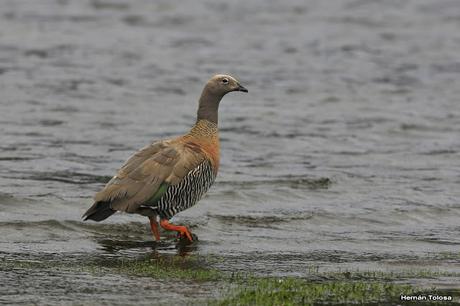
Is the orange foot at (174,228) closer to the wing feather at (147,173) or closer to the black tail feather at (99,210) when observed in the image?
the wing feather at (147,173)

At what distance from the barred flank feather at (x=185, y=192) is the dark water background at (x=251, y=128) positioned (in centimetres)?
44

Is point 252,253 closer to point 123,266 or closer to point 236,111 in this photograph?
point 123,266

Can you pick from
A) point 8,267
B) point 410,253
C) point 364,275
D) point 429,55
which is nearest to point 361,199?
point 410,253

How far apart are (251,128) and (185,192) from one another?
9123mm

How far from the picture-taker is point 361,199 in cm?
1552

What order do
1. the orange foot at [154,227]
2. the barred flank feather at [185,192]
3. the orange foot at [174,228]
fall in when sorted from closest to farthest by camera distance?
the barred flank feather at [185,192]
the orange foot at [174,228]
the orange foot at [154,227]

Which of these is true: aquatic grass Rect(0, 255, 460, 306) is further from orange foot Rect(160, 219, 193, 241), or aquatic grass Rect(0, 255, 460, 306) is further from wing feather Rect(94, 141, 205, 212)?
wing feather Rect(94, 141, 205, 212)

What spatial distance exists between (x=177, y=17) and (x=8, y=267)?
A: 23945 mm

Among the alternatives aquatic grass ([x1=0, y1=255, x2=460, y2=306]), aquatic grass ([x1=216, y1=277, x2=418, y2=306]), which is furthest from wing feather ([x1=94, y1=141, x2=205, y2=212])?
aquatic grass ([x1=216, y1=277, x2=418, y2=306])

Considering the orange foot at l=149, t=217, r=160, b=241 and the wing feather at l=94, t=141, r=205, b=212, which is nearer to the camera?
the wing feather at l=94, t=141, r=205, b=212

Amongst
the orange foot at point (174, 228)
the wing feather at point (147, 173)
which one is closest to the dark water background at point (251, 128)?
the orange foot at point (174, 228)

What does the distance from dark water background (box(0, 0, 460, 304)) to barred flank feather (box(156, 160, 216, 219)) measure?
1.45ft

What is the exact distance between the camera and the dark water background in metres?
12.2

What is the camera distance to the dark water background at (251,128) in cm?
1217
